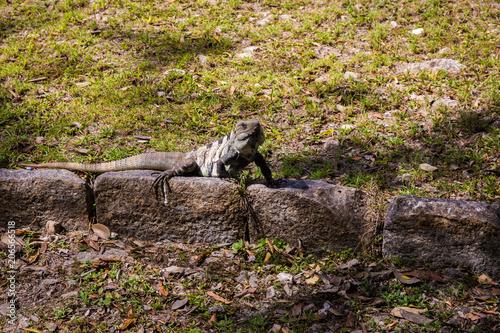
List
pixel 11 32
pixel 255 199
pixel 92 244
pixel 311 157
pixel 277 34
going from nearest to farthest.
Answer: pixel 255 199
pixel 92 244
pixel 311 157
pixel 277 34
pixel 11 32

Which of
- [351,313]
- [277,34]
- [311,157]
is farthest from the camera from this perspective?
[277,34]

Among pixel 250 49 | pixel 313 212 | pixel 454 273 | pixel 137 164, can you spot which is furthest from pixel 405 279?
pixel 250 49

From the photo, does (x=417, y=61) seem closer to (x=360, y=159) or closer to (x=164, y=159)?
(x=360, y=159)

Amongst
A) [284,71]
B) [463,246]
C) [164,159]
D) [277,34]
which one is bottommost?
[463,246]

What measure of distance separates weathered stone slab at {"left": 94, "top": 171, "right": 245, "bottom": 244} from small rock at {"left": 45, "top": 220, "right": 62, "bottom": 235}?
0.39 metres

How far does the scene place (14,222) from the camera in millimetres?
3910

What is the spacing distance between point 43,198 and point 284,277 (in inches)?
87.5

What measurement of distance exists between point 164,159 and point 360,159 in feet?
6.72

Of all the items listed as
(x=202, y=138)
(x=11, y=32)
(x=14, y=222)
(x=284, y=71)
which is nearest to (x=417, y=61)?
(x=284, y=71)

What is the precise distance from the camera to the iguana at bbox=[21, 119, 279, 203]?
11.6 feet

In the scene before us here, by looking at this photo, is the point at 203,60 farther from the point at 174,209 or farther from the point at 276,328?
the point at 276,328

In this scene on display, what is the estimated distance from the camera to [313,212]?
11.3ft

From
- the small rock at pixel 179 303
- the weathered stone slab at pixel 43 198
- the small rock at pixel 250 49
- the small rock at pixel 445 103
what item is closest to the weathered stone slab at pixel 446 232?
the small rock at pixel 179 303

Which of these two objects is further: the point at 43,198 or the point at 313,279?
the point at 43,198
